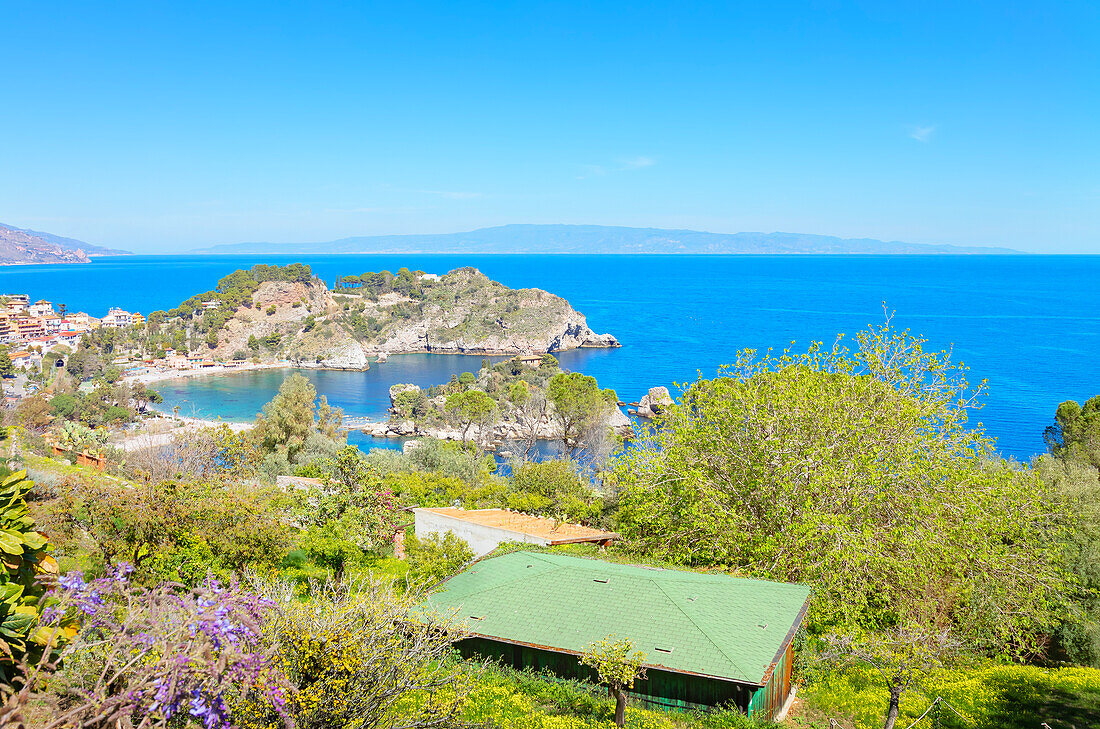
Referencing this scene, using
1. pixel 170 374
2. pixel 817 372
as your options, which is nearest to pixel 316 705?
pixel 817 372

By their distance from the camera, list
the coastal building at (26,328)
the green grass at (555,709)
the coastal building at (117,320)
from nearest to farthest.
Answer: the green grass at (555,709) < the coastal building at (26,328) < the coastal building at (117,320)

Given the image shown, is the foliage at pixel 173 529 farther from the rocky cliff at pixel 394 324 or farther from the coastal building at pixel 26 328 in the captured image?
→ the coastal building at pixel 26 328

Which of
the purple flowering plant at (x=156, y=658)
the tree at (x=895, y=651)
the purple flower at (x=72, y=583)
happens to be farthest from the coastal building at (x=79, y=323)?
the purple flower at (x=72, y=583)

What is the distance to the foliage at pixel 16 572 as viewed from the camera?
345cm

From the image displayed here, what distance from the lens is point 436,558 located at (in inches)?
548

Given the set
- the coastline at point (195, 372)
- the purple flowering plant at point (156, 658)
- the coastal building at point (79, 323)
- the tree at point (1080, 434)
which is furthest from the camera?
the coastal building at point (79, 323)

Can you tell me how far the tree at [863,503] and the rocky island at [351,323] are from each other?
313 ft

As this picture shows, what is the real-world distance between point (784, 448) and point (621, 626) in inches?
259

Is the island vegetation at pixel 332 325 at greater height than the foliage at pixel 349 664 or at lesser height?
lesser

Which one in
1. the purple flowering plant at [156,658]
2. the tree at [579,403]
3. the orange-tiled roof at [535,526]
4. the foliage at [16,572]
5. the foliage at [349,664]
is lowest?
the tree at [579,403]

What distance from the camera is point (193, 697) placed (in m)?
4.14

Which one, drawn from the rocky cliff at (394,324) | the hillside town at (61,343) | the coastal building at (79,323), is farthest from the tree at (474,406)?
the coastal building at (79,323)

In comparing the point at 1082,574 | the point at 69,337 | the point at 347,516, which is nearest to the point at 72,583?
the point at 347,516

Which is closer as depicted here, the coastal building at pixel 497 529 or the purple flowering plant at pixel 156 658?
the purple flowering plant at pixel 156 658
